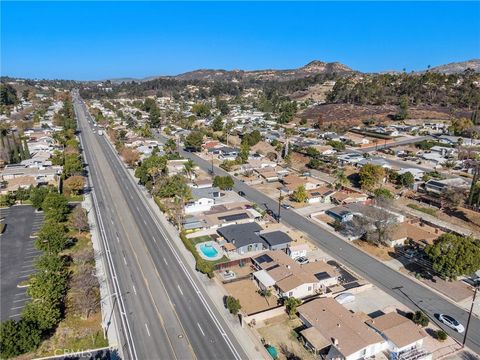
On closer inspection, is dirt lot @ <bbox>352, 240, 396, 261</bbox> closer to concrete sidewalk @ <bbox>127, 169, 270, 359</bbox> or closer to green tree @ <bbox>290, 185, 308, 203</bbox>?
green tree @ <bbox>290, 185, 308, 203</bbox>

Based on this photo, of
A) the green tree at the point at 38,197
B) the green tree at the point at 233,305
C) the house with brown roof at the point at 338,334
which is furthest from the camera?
the green tree at the point at 38,197

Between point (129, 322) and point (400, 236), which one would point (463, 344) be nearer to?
point (400, 236)

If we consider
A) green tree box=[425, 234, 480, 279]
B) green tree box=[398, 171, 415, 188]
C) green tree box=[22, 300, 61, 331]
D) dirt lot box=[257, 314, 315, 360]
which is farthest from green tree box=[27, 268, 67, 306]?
green tree box=[398, 171, 415, 188]

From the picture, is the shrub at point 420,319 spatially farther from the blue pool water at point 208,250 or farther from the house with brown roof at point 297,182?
the house with brown roof at point 297,182

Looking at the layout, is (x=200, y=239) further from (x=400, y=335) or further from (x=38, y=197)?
(x=38, y=197)


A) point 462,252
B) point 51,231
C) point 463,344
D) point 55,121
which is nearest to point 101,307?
point 51,231

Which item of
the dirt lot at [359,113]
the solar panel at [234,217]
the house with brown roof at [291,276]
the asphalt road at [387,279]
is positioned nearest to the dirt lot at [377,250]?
the asphalt road at [387,279]
